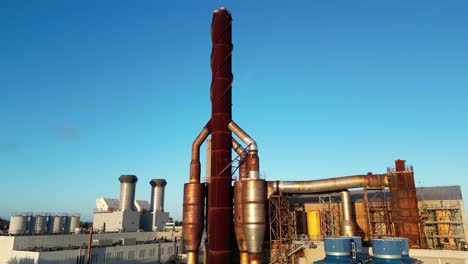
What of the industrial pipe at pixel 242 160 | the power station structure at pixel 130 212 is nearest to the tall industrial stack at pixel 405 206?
the industrial pipe at pixel 242 160

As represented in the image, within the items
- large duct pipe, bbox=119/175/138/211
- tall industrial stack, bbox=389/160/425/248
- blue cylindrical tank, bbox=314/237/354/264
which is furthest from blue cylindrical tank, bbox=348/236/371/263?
large duct pipe, bbox=119/175/138/211

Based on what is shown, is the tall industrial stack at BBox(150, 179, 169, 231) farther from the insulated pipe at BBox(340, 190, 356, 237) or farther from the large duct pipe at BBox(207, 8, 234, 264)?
the insulated pipe at BBox(340, 190, 356, 237)

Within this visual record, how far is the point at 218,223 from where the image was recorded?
41656 millimetres

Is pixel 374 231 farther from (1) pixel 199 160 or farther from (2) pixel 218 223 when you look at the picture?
(1) pixel 199 160

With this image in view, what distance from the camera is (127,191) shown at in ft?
241

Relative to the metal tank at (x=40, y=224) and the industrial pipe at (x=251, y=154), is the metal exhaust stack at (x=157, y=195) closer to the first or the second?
the metal tank at (x=40, y=224)

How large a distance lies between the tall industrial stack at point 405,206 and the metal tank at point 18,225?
209 feet

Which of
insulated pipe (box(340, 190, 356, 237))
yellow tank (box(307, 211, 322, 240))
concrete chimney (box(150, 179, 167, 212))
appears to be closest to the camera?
insulated pipe (box(340, 190, 356, 237))

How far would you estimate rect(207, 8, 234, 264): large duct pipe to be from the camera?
41.5 m

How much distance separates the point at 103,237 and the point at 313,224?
37.0 m

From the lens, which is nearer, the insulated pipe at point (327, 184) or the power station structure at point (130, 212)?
the insulated pipe at point (327, 184)

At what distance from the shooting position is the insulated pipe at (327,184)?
41.4 m

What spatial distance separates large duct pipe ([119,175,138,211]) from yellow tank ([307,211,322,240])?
4302 cm

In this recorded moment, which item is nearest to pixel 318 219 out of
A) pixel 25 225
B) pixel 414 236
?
pixel 414 236
